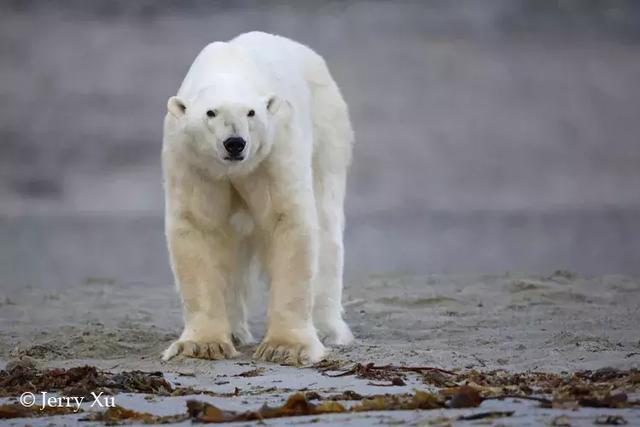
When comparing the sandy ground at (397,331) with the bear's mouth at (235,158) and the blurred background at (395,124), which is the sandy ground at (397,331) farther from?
the blurred background at (395,124)

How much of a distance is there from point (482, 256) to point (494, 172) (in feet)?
10.5

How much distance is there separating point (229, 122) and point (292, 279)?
0.79m

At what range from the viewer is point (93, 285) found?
11492 mm

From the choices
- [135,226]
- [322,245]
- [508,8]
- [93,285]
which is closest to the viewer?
[322,245]

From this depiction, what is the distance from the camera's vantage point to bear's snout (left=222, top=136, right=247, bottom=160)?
22.3 ft

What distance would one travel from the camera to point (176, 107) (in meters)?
7.06

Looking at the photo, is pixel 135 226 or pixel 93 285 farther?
pixel 135 226

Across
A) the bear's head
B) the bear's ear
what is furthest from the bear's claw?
the bear's ear

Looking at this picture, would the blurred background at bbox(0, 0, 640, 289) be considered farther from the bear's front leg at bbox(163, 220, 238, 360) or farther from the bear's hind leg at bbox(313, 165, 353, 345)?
the bear's front leg at bbox(163, 220, 238, 360)

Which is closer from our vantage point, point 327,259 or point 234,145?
point 234,145

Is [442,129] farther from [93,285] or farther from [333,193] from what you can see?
[333,193]

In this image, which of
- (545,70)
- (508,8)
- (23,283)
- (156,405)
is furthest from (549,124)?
(156,405)
